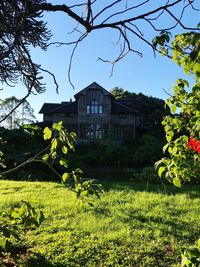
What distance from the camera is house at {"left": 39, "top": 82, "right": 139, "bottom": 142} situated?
117 feet

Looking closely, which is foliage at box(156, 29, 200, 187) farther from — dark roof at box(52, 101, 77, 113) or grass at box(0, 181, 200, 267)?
dark roof at box(52, 101, 77, 113)

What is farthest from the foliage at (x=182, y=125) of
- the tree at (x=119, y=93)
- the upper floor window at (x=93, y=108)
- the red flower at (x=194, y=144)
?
the tree at (x=119, y=93)

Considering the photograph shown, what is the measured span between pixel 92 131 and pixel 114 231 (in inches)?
1194

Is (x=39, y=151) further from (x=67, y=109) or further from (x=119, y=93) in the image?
(x=119, y=93)

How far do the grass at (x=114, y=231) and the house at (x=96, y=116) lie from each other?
90.9ft

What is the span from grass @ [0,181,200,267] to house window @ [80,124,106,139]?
27611mm

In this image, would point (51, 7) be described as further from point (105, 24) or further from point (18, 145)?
point (18, 145)

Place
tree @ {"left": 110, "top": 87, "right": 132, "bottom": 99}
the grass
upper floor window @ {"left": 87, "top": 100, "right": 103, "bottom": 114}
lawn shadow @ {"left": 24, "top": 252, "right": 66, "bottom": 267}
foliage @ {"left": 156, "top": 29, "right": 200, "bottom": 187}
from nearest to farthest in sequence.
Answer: foliage @ {"left": 156, "top": 29, "right": 200, "bottom": 187}
lawn shadow @ {"left": 24, "top": 252, "right": 66, "bottom": 267}
the grass
upper floor window @ {"left": 87, "top": 100, "right": 103, "bottom": 114}
tree @ {"left": 110, "top": 87, "right": 132, "bottom": 99}

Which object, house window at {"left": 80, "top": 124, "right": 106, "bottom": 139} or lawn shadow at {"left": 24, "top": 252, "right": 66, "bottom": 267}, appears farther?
house window at {"left": 80, "top": 124, "right": 106, "bottom": 139}

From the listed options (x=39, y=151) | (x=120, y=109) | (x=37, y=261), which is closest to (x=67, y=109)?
(x=120, y=109)

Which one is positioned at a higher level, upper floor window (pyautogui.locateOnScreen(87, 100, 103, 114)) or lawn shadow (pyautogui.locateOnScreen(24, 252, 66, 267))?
upper floor window (pyautogui.locateOnScreen(87, 100, 103, 114))

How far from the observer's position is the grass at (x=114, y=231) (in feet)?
14.6

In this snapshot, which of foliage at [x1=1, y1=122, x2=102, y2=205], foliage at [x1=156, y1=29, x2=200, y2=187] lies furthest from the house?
foliage at [x1=156, y1=29, x2=200, y2=187]

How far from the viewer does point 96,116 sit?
35.8 meters
